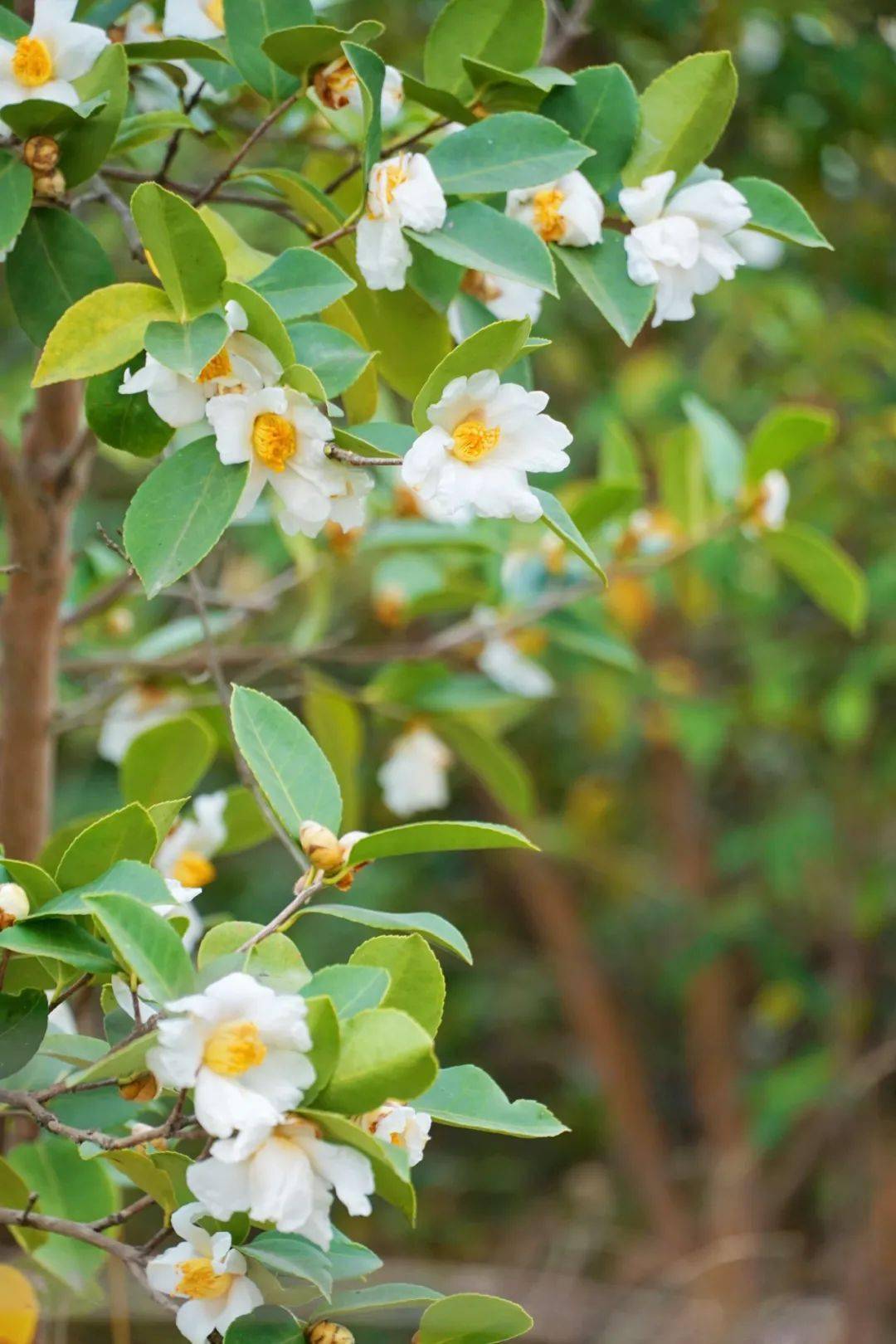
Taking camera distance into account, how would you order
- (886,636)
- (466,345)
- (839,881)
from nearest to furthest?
(466,345) < (886,636) < (839,881)

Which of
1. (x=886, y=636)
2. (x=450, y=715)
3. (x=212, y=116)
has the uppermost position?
(x=212, y=116)

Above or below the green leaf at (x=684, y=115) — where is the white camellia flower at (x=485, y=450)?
below

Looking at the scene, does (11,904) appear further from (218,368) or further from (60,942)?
(218,368)

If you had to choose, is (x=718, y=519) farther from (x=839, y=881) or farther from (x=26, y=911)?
(x=839, y=881)

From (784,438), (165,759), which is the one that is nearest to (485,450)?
(165,759)

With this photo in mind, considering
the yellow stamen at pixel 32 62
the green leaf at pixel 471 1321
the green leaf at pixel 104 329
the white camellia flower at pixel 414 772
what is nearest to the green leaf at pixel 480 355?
the green leaf at pixel 104 329

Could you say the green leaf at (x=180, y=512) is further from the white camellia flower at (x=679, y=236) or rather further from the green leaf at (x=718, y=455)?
the green leaf at (x=718, y=455)

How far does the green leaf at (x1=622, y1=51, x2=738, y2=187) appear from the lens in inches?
22.5

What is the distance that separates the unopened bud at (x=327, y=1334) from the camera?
479 mm

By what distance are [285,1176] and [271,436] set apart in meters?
0.25

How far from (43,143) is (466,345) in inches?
7.8

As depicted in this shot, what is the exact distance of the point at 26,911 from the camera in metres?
0.50

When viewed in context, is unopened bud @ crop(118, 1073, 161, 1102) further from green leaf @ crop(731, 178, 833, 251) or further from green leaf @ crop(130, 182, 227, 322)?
green leaf @ crop(731, 178, 833, 251)

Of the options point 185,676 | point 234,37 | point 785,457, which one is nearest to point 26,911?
point 234,37
